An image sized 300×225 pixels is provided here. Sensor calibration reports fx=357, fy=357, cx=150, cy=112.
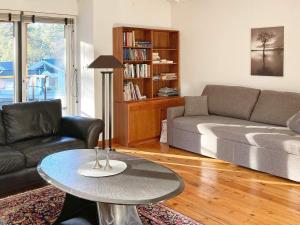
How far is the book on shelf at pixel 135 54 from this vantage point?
18.5 feet

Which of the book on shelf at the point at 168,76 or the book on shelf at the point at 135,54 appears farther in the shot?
the book on shelf at the point at 168,76

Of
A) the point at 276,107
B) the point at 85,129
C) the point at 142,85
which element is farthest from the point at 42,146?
the point at 276,107

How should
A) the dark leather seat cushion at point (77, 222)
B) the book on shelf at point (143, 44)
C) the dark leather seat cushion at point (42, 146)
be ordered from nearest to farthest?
1. the dark leather seat cushion at point (77, 222)
2. the dark leather seat cushion at point (42, 146)
3. the book on shelf at point (143, 44)

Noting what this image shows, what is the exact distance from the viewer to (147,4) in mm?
6035

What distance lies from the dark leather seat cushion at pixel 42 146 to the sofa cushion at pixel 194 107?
192cm

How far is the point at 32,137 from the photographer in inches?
163

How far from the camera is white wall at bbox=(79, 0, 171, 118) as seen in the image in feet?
17.6

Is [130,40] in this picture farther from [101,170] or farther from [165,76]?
[101,170]

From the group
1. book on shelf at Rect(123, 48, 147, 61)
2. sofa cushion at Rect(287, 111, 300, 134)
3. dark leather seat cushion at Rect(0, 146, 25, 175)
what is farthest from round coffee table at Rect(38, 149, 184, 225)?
book on shelf at Rect(123, 48, 147, 61)

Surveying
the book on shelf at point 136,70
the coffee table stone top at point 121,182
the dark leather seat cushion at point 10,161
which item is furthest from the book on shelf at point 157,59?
the coffee table stone top at point 121,182

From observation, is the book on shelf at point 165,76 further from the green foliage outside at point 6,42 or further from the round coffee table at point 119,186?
the round coffee table at point 119,186

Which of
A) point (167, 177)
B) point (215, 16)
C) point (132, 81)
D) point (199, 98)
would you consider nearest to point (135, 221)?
point (167, 177)

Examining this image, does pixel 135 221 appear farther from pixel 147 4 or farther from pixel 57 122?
pixel 147 4

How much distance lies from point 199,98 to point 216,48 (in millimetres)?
922
